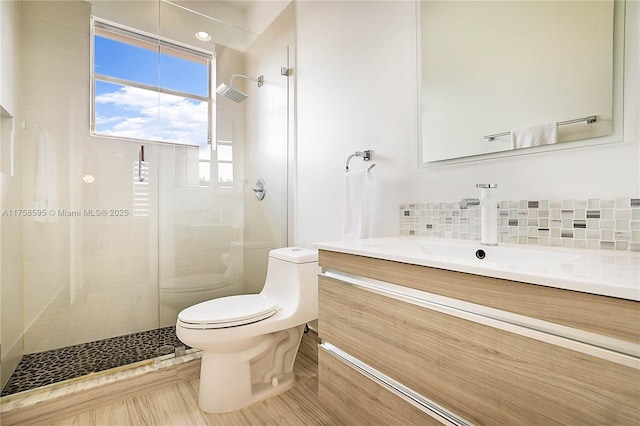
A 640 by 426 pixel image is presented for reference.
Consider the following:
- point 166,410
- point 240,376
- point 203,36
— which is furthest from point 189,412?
point 203,36

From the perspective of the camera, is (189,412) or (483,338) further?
(189,412)

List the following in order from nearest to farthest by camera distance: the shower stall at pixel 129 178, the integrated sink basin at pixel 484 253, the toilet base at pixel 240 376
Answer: the integrated sink basin at pixel 484 253
the toilet base at pixel 240 376
the shower stall at pixel 129 178

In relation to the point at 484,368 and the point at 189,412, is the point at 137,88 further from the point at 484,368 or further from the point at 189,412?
the point at 484,368

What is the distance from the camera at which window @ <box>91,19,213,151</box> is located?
2115 millimetres

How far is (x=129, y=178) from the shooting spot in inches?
85.4

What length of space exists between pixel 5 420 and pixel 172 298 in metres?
0.89

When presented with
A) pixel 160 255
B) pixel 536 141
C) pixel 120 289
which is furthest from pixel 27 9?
pixel 536 141

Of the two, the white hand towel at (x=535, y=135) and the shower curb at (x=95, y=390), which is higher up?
the white hand towel at (x=535, y=135)

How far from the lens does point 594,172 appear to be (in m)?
0.90

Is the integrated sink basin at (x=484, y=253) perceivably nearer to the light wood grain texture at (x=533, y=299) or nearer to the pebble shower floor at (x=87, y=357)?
the light wood grain texture at (x=533, y=299)

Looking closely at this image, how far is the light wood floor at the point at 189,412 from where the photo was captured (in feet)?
4.71

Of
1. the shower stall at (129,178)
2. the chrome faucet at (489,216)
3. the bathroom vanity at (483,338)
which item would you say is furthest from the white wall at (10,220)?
the chrome faucet at (489,216)

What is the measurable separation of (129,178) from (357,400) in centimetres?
206

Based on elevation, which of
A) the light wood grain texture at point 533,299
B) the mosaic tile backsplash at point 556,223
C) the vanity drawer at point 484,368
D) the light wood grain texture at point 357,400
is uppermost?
the mosaic tile backsplash at point 556,223
